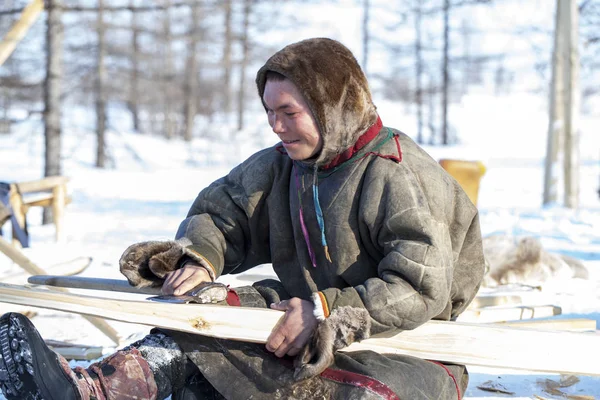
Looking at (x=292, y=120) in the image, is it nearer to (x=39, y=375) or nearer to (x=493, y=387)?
(x=39, y=375)

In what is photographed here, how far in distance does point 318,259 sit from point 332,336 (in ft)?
1.49

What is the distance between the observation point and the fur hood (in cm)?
219

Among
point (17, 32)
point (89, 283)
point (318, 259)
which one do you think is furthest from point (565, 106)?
point (89, 283)

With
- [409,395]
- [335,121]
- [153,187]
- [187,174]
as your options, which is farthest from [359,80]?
[187,174]

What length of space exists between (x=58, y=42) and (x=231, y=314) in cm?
831

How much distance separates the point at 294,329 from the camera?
203cm

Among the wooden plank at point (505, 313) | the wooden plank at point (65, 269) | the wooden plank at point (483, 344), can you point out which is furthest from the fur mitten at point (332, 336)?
the wooden plank at point (65, 269)

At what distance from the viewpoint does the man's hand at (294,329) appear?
202cm

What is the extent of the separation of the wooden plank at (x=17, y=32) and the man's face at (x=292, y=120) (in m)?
4.56

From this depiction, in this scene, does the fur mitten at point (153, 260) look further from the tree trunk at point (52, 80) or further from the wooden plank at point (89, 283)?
the tree trunk at point (52, 80)

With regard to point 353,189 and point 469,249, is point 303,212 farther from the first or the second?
point 469,249

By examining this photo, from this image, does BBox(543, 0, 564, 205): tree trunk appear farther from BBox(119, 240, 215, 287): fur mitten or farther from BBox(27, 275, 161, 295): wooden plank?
BBox(119, 240, 215, 287): fur mitten

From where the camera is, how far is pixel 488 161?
20516 millimetres

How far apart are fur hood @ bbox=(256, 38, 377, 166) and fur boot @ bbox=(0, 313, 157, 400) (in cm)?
94
